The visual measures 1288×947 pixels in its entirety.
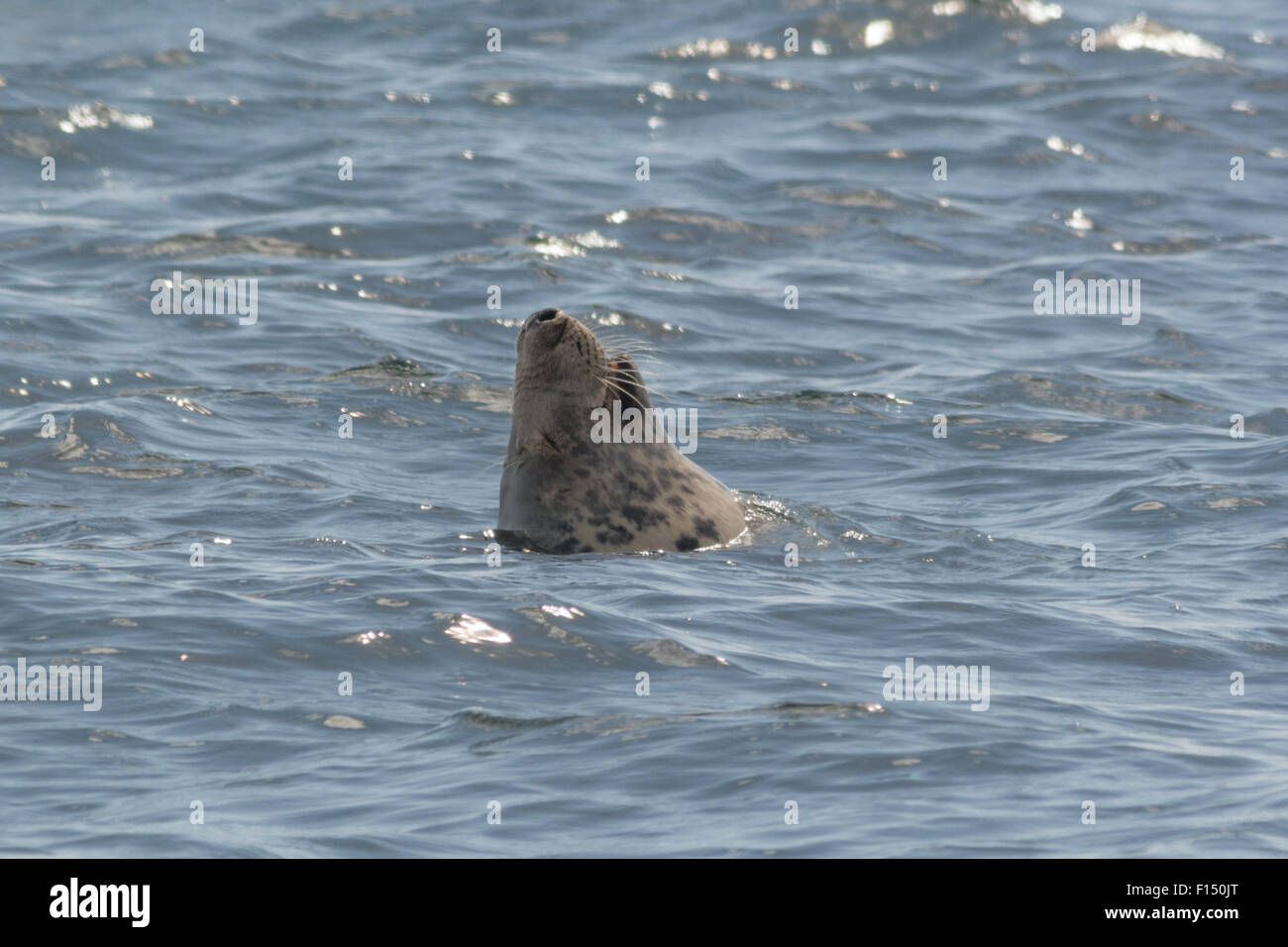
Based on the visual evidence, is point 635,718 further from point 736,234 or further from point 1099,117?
point 1099,117

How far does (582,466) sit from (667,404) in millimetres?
4602

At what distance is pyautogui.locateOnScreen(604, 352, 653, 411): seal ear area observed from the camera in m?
10.5

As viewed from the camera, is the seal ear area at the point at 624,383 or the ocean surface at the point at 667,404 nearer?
the ocean surface at the point at 667,404

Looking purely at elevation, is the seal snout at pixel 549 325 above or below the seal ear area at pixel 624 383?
above

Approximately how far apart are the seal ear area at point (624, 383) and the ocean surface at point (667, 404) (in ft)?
2.67

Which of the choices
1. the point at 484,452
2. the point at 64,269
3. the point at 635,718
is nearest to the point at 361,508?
the point at 484,452

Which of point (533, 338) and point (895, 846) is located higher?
point (533, 338)

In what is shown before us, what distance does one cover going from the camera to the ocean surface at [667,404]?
7.54m

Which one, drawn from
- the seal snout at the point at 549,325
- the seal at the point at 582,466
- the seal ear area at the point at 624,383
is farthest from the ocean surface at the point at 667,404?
the seal snout at the point at 549,325

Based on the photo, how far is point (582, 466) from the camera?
1052 cm

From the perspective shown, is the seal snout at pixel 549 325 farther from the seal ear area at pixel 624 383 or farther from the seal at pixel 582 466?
the seal ear area at pixel 624 383

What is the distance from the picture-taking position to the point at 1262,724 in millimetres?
8383
